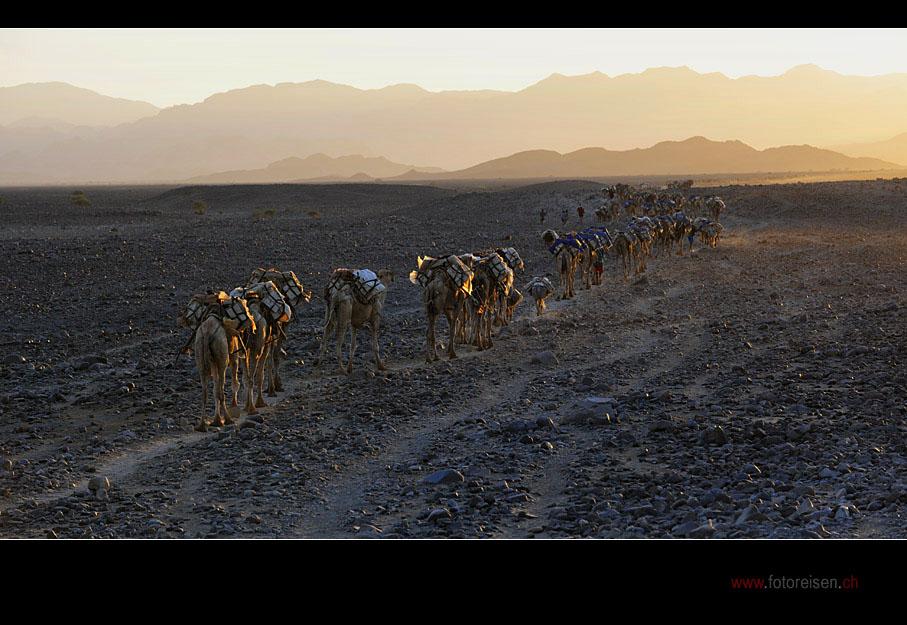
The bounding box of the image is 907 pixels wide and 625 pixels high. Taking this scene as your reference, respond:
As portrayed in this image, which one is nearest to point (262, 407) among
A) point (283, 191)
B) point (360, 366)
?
point (360, 366)

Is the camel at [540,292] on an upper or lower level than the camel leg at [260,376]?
upper

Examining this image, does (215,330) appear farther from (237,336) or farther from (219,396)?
(219,396)

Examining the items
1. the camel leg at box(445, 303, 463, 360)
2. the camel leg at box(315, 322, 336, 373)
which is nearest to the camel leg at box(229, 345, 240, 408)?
the camel leg at box(315, 322, 336, 373)

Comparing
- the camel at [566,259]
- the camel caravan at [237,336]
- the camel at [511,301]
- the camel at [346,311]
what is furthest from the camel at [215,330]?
the camel at [566,259]

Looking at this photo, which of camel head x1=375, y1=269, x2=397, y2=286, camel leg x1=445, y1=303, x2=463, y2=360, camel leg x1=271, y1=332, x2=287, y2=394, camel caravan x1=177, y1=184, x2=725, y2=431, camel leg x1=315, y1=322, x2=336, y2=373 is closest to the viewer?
camel caravan x1=177, y1=184, x2=725, y2=431

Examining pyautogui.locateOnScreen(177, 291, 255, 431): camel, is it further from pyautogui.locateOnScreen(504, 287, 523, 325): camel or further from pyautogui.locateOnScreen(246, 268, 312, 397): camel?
pyautogui.locateOnScreen(504, 287, 523, 325): camel

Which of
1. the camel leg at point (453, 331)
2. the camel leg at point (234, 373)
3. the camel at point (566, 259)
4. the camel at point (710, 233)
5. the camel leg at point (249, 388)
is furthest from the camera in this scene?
the camel at point (710, 233)

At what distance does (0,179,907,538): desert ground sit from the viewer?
8.52m

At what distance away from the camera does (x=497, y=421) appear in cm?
1230

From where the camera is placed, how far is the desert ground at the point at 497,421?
852 centimetres

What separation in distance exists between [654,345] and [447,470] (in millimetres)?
9159

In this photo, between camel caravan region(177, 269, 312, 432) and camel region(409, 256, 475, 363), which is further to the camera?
camel region(409, 256, 475, 363)

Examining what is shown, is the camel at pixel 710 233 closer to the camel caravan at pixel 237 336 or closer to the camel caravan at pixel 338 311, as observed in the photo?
the camel caravan at pixel 338 311

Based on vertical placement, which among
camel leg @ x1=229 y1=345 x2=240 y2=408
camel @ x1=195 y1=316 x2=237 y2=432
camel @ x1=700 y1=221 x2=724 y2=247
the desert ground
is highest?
camel @ x1=700 y1=221 x2=724 y2=247
